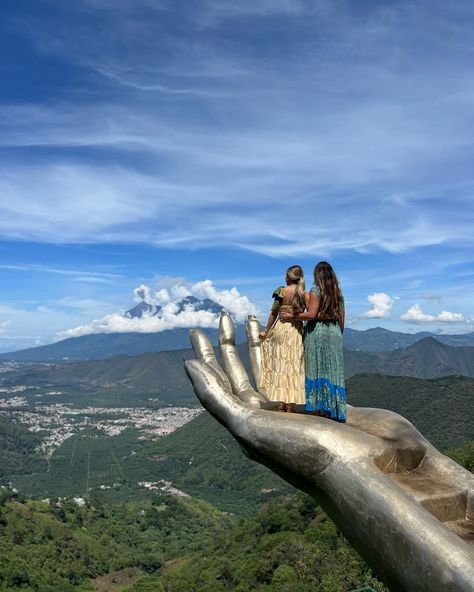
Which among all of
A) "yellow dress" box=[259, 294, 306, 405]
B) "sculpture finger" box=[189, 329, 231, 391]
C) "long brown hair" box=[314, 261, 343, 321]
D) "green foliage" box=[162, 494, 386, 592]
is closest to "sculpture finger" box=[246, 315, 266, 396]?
"yellow dress" box=[259, 294, 306, 405]

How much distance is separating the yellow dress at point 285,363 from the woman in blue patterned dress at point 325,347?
15.3 inches

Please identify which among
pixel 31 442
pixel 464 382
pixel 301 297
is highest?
pixel 301 297

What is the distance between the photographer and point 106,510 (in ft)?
298

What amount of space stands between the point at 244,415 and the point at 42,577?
213 feet

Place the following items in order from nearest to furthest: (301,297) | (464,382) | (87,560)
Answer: (301,297) → (87,560) → (464,382)

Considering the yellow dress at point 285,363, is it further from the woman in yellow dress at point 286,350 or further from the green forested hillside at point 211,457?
the green forested hillside at point 211,457

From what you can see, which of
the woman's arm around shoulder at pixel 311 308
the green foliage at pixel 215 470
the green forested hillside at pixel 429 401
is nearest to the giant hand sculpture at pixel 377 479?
the woman's arm around shoulder at pixel 311 308

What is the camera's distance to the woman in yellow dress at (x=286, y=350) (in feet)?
20.2

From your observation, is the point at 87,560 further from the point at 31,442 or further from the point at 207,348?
the point at 31,442

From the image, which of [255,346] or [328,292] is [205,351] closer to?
[255,346]

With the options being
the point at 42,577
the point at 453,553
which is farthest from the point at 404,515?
the point at 42,577

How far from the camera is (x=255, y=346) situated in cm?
689

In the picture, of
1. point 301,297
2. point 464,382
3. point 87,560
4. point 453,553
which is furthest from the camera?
point 464,382

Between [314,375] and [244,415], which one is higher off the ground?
[314,375]
